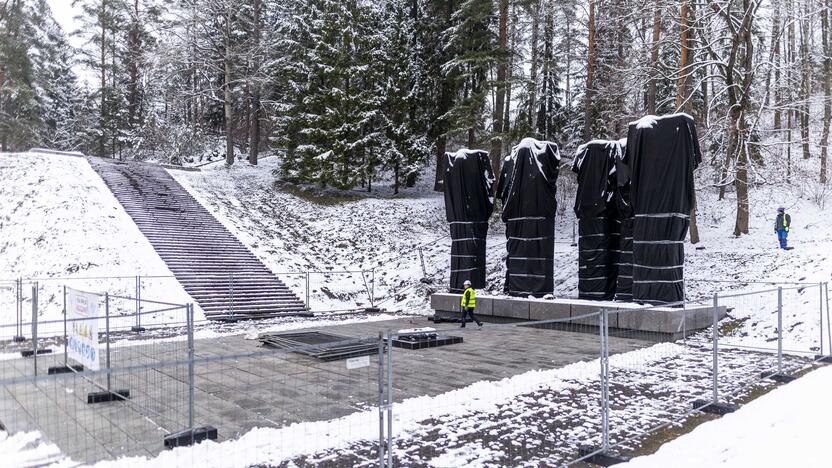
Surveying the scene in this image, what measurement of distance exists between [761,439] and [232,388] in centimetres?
759

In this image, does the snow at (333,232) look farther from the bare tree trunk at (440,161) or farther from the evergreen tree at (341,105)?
the evergreen tree at (341,105)

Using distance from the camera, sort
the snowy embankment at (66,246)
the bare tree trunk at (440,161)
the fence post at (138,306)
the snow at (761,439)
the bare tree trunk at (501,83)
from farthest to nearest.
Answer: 1. the bare tree trunk at (440,161)
2. the bare tree trunk at (501,83)
3. the snowy embankment at (66,246)
4. the fence post at (138,306)
5. the snow at (761,439)

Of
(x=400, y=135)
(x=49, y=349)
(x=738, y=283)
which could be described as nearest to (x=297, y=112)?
(x=400, y=135)

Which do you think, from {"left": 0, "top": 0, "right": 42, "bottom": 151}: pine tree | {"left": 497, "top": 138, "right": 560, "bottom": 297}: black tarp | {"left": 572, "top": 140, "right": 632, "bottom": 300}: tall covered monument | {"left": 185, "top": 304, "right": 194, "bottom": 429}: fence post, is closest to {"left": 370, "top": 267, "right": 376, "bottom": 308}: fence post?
{"left": 497, "top": 138, "right": 560, "bottom": 297}: black tarp

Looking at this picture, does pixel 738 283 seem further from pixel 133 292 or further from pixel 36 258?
pixel 36 258

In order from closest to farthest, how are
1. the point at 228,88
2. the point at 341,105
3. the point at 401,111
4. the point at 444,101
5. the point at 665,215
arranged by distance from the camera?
1. the point at 665,215
2. the point at 341,105
3. the point at 401,111
4. the point at 444,101
5. the point at 228,88

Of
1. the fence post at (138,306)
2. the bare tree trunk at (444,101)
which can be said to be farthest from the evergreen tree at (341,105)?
the fence post at (138,306)

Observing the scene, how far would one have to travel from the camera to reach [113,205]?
23891mm

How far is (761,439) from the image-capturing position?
611 cm

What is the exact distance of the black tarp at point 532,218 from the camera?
16578 mm

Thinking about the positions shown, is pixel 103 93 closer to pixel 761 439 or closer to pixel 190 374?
pixel 190 374

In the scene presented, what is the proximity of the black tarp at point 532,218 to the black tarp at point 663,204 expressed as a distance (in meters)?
2.96

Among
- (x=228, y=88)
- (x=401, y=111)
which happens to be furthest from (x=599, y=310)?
(x=228, y=88)

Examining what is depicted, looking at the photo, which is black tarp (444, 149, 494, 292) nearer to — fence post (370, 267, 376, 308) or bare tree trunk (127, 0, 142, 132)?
fence post (370, 267, 376, 308)
